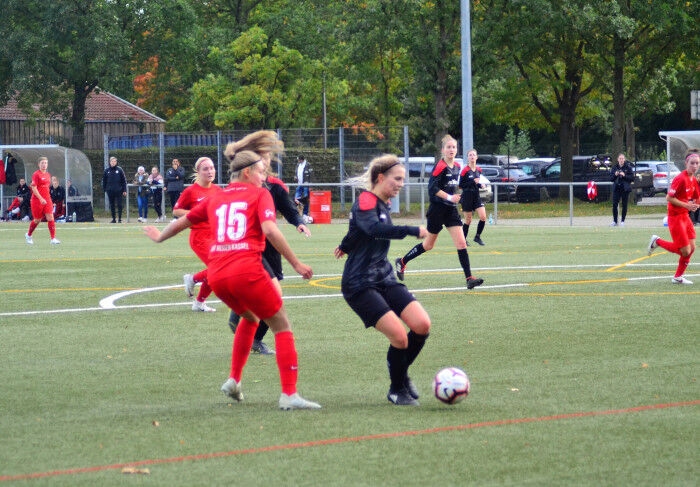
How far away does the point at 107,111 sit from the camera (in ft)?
208

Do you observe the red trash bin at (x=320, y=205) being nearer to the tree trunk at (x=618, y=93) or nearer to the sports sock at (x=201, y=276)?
the tree trunk at (x=618, y=93)

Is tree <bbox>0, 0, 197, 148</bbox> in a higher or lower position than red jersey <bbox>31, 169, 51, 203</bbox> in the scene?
higher

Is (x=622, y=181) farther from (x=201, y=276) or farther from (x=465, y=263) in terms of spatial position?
(x=201, y=276)

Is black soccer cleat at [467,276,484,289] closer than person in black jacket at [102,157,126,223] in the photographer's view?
Yes

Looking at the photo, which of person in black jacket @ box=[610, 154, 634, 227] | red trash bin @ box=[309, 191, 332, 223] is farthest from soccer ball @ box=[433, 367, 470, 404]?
red trash bin @ box=[309, 191, 332, 223]

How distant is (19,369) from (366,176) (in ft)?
11.4

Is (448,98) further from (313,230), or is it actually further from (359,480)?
(359,480)

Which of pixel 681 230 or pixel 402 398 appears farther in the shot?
pixel 681 230

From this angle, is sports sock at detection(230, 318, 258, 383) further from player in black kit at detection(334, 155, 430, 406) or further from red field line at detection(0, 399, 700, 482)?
red field line at detection(0, 399, 700, 482)

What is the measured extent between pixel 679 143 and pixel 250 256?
32.5 m

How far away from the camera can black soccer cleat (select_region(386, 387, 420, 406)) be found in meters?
8.05

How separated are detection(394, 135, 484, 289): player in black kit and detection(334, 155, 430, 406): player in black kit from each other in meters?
6.71

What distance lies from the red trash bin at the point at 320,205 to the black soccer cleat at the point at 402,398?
1148 inches

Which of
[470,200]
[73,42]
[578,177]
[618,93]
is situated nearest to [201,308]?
[470,200]
